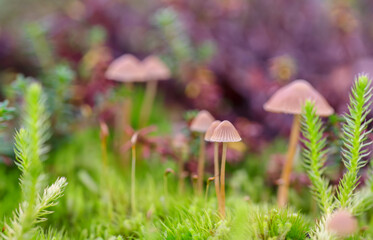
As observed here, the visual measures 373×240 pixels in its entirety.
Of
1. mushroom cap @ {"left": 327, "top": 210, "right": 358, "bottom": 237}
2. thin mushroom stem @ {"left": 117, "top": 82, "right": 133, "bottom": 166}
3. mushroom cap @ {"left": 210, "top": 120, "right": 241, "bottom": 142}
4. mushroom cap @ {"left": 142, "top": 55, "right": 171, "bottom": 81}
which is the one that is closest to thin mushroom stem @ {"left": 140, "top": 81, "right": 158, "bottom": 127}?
thin mushroom stem @ {"left": 117, "top": 82, "right": 133, "bottom": 166}

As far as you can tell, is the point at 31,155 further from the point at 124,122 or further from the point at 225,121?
the point at 124,122

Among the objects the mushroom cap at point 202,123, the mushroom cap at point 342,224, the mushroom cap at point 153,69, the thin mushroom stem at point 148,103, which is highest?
the mushroom cap at point 153,69

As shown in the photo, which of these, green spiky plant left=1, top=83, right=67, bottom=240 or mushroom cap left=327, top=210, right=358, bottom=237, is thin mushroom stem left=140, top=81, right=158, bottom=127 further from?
mushroom cap left=327, top=210, right=358, bottom=237

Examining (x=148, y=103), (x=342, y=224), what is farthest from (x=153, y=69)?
(x=342, y=224)

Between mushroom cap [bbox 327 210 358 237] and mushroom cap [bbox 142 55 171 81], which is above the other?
mushroom cap [bbox 142 55 171 81]

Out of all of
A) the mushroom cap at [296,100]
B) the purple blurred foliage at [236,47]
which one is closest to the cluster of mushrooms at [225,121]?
the mushroom cap at [296,100]

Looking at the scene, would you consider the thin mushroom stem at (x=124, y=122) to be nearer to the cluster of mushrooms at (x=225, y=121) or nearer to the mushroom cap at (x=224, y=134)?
the cluster of mushrooms at (x=225, y=121)

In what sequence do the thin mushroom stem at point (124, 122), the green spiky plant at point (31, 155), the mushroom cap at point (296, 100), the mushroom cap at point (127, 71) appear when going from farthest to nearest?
the thin mushroom stem at point (124, 122)
the mushroom cap at point (127, 71)
the mushroom cap at point (296, 100)
the green spiky plant at point (31, 155)

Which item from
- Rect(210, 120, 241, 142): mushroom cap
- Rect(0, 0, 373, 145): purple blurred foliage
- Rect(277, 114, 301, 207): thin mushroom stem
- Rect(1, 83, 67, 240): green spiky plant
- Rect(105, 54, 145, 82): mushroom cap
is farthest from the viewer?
Rect(0, 0, 373, 145): purple blurred foliage
